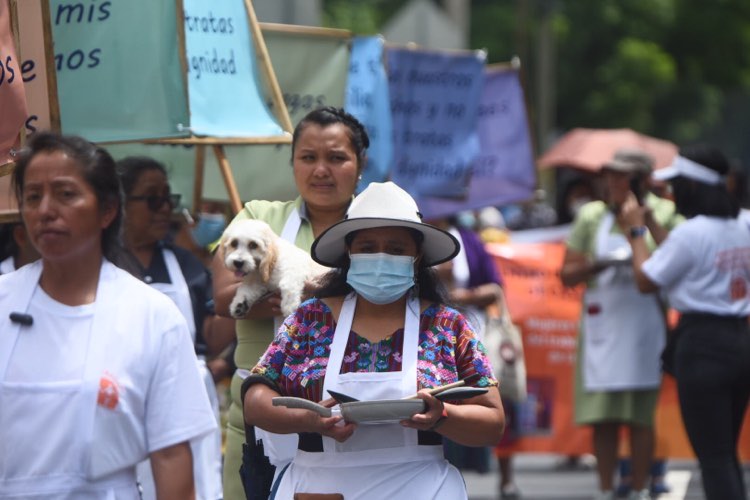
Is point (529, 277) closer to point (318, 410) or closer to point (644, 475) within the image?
point (644, 475)

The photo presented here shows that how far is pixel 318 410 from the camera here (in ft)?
14.1

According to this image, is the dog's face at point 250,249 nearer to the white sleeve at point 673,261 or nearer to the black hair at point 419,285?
the black hair at point 419,285

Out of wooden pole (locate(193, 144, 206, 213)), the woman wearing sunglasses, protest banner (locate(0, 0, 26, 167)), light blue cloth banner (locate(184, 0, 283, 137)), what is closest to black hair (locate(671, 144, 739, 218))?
light blue cloth banner (locate(184, 0, 283, 137))

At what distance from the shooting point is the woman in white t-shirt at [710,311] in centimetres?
741

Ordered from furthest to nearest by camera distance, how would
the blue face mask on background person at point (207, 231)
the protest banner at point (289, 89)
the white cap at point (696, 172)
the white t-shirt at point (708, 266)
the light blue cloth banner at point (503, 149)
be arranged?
the light blue cloth banner at point (503, 149) → the blue face mask on background person at point (207, 231) → the protest banner at point (289, 89) → the white cap at point (696, 172) → the white t-shirt at point (708, 266)

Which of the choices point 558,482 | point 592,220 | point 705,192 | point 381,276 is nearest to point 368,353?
point 381,276

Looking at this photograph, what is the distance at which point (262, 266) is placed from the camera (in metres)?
5.41

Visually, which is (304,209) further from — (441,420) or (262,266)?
(441,420)

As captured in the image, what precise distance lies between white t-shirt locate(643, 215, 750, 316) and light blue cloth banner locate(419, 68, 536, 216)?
11.9 ft

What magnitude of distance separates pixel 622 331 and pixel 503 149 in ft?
8.28

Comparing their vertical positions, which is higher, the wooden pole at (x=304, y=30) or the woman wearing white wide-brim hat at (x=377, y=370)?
the wooden pole at (x=304, y=30)

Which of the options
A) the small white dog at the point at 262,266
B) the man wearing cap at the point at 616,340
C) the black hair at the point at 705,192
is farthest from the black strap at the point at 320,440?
the man wearing cap at the point at 616,340

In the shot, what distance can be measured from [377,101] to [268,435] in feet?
13.1

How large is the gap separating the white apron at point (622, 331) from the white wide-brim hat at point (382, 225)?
15.1ft
